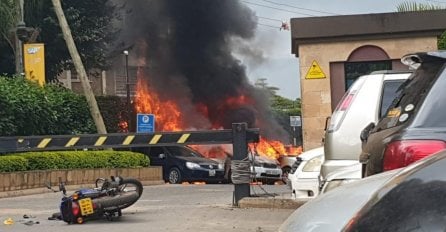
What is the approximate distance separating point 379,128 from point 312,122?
893 centimetres

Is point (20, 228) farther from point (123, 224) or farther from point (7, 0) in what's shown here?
point (7, 0)

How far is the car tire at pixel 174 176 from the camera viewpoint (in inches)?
883

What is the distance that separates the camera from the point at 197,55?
33500 millimetres

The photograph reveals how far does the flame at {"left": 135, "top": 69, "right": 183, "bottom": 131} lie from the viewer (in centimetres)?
3181

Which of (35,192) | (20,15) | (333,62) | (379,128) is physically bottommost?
(35,192)

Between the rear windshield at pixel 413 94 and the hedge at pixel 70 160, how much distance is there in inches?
533

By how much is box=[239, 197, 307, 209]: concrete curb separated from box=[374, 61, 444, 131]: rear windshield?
588 cm

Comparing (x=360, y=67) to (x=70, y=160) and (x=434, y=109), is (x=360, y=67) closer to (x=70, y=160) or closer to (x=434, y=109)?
(x=70, y=160)

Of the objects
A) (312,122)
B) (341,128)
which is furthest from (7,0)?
(341,128)

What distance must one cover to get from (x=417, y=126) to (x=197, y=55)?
3020cm

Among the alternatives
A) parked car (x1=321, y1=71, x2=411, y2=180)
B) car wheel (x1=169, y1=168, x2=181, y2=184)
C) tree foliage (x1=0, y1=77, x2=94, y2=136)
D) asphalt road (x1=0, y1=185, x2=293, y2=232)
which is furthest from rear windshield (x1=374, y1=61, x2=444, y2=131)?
car wheel (x1=169, y1=168, x2=181, y2=184)

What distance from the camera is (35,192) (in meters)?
16.5

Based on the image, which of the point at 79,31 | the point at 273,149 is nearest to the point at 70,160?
the point at 273,149

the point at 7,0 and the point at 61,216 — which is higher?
the point at 7,0
